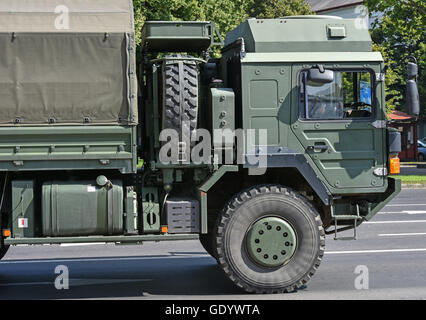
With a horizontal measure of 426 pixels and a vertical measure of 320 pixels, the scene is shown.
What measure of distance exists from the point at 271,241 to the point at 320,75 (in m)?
1.95

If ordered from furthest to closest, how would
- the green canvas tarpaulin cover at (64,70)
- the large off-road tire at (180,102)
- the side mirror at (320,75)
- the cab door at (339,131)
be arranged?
1. the cab door at (339,131)
2. the side mirror at (320,75)
3. the large off-road tire at (180,102)
4. the green canvas tarpaulin cover at (64,70)

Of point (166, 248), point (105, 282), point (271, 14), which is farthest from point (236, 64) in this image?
point (271, 14)

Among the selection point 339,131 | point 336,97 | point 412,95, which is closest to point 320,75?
point 336,97

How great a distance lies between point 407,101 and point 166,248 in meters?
5.23

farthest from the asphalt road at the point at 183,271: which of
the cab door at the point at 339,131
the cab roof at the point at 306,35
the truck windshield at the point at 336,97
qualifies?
the cab roof at the point at 306,35

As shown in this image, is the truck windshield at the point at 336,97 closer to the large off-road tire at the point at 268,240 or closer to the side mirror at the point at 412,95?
the side mirror at the point at 412,95

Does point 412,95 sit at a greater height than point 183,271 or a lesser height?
greater

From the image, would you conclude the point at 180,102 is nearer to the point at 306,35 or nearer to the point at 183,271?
the point at 306,35

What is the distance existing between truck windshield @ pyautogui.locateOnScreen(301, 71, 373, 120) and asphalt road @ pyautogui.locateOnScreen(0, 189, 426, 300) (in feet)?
6.70

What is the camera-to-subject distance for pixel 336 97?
903 cm

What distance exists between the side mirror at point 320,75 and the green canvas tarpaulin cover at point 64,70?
200 centimetres

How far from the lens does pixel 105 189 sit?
8641mm

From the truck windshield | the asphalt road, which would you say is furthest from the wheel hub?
the truck windshield

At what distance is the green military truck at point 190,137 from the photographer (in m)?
8.46
